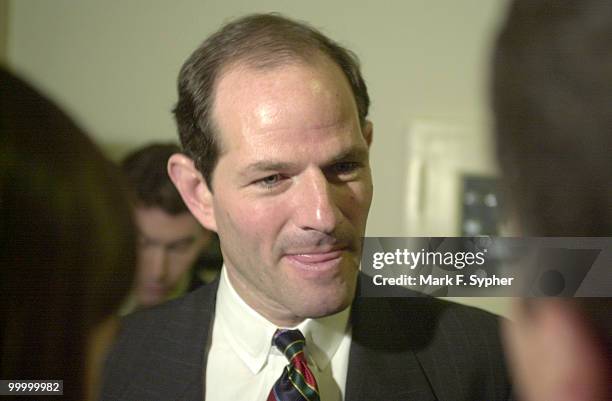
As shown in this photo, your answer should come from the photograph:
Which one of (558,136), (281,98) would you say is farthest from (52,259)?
(558,136)

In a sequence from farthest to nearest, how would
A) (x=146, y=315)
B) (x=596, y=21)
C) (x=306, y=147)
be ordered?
(x=146, y=315) → (x=306, y=147) → (x=596, y=21)

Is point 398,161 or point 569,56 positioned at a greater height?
point 569,56

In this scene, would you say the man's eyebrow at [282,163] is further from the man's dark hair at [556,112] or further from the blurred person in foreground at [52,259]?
the man's dark hair at [556,112]

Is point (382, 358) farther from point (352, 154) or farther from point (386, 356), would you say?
point (352, 154)

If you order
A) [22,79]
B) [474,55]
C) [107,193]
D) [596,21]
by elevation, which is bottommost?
[107,193]

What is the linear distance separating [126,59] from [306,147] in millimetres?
368

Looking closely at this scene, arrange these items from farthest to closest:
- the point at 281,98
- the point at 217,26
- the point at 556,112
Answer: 1. the point at 217,26
2. the point at 281,98
3. the point at 556,112

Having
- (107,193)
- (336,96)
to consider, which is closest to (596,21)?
(336,96)

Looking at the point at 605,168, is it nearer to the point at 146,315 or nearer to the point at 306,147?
the point at 306,147

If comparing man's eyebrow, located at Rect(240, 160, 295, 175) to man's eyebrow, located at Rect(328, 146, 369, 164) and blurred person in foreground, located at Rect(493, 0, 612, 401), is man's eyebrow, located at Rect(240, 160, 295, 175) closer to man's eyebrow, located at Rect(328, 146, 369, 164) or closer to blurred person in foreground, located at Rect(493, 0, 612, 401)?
man's eyebrow, located at Rect(328, 146, 369, 164)

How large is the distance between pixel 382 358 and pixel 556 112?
592mm

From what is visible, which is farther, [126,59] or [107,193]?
[126,59]

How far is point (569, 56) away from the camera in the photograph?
1.88 ft

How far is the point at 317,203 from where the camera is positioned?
39.0 inches
